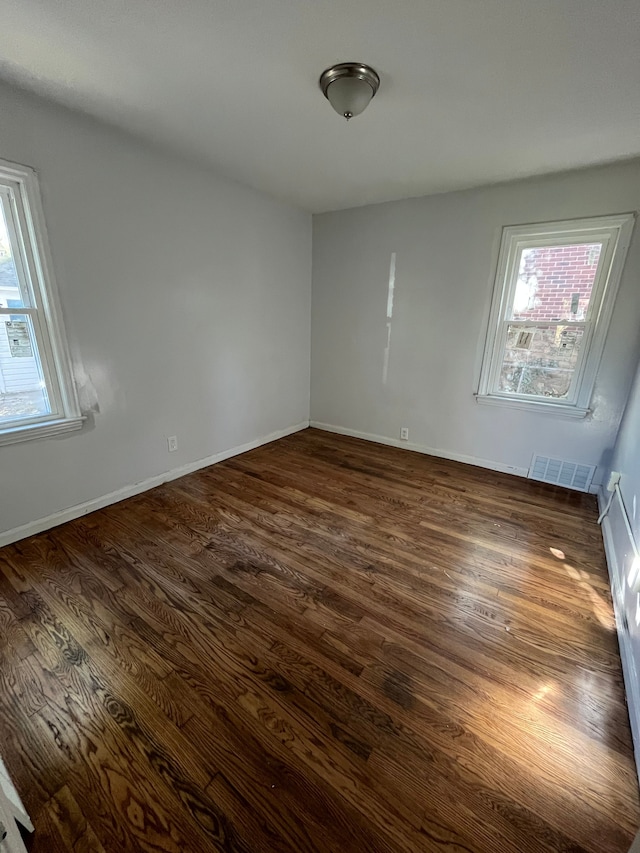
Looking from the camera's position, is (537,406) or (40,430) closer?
(40,430)

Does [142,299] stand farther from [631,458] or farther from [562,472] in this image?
[562,472]

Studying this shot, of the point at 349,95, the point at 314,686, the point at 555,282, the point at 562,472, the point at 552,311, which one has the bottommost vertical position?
the point at 314,686

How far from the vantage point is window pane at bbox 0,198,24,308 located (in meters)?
2.00

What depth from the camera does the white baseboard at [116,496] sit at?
2.22 metres

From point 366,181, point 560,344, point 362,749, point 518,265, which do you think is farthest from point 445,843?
point 366,181

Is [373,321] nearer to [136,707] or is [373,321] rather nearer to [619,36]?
[619,36]

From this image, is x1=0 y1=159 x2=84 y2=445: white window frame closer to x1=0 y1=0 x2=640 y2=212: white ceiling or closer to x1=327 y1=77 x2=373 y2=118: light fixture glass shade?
x1=0 y1=0 x2=640 y2=212: white ceiling

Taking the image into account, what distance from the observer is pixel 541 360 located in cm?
308

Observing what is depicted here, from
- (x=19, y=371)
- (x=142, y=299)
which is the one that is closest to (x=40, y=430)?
(x=19, y=371)

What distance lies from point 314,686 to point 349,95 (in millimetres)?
2650

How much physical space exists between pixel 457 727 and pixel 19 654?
1.80 m

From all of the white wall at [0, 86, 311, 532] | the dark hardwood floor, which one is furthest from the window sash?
the white wall at [0, 86, 311, 532]

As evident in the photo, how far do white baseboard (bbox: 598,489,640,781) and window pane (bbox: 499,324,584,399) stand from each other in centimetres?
97

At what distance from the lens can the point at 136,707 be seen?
1294mm
